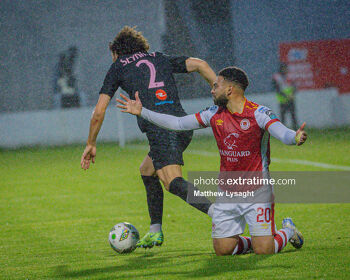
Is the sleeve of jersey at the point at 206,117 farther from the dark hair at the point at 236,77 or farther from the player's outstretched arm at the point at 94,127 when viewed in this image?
the player's outstretched arm at the point at 94,127

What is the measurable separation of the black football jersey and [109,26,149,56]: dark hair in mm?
104

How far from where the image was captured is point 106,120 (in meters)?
18.2

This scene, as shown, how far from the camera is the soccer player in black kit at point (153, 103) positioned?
5.38 metres

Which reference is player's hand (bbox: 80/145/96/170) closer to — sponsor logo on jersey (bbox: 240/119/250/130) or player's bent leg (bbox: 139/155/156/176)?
player's bent leg (bbox: 139/155/156/176)

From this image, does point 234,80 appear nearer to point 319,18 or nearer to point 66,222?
point 66,222

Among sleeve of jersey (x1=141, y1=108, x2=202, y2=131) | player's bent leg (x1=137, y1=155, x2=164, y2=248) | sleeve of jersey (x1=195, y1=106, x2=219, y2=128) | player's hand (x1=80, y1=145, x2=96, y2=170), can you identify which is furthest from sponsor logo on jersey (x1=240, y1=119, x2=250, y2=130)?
player's hand (x1=80, y1=145, x2=96, y2=170)

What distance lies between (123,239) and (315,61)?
16.2 metres

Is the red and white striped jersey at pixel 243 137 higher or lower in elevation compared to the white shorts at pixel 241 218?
higher

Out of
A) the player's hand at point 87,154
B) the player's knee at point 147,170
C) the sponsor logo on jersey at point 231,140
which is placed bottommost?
the player's knee at point 147,170

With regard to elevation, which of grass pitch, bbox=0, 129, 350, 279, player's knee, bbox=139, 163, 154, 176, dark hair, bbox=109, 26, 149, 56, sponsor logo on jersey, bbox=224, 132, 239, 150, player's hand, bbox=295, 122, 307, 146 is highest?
dark hair, bbox=109, 26, 149, 56

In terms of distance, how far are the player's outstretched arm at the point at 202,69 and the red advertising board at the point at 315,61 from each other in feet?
48.7

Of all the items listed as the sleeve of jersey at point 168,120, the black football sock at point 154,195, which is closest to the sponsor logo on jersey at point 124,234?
the black football sock at point 154,195

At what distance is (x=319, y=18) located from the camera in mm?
19422

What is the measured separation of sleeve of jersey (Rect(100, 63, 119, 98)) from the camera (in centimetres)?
547
